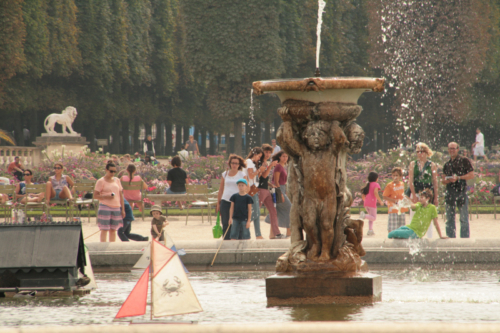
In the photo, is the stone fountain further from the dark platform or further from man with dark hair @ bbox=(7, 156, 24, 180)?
man with dark hair @ bbox=(7, 156, 24, 180)

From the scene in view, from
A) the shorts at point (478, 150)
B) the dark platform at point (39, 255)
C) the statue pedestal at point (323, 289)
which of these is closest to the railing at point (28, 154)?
the shorts at point (478, 150)

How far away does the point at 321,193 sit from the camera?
205 inches

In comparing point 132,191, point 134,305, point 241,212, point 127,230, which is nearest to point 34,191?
point 132,191

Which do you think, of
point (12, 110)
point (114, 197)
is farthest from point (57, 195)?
point (12, 110)

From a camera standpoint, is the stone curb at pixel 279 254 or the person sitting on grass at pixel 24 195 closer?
the stone curb at pixel 279 254

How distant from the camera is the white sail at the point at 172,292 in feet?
14.1

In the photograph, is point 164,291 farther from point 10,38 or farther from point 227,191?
point 10,38

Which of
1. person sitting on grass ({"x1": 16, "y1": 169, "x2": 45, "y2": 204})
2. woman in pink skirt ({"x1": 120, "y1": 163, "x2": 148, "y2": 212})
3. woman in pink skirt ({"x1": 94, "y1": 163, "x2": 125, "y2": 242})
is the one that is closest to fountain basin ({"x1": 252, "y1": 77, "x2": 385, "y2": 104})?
woman in pink skirt ({"x1": 94, "y1": 163, "x2": 125, "y2": 242})

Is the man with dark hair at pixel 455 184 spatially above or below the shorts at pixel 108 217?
above

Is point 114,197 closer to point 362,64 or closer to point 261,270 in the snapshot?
point 261,270

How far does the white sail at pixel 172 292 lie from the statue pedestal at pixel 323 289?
2.90 ft

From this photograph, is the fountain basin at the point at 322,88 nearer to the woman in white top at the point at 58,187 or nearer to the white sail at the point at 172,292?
the white sail at the point at 172,292

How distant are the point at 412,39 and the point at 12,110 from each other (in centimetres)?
1822

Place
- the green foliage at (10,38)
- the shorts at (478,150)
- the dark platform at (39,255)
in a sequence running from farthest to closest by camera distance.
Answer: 1. the shorts at (478,150)
2. the green foliage at (10,38)
3. the dark platform at (39,255)
